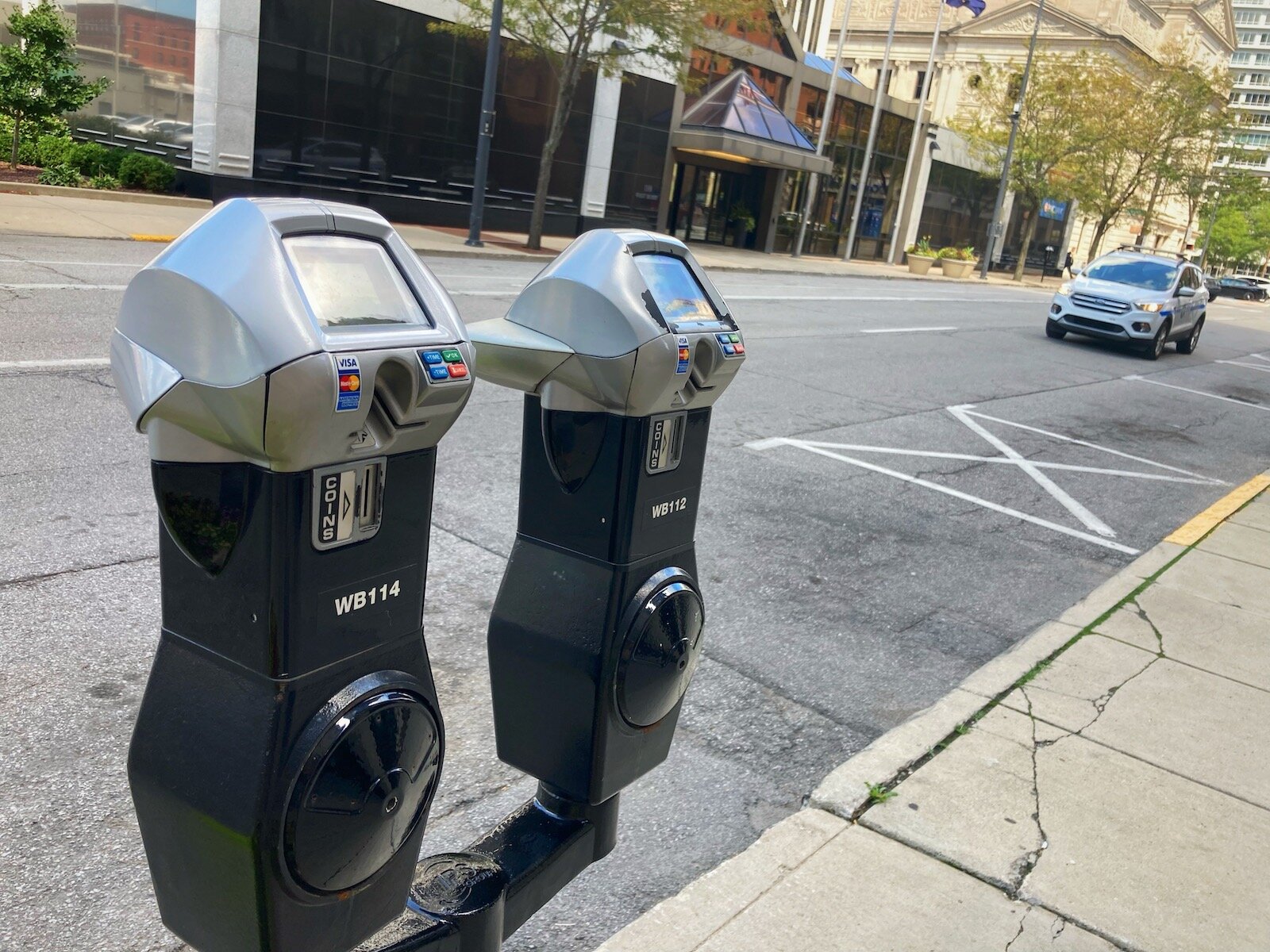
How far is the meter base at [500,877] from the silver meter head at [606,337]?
0.83m

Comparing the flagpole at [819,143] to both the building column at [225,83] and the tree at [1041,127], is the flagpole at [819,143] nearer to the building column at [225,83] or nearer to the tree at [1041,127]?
the tree at [1041,127]

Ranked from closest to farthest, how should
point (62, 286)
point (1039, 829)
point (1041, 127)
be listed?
point (1039, 829)
point (62, 286)
point (1041, 127)

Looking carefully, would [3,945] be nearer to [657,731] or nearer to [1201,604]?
[657,731]

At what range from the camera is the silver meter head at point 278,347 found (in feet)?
4.31

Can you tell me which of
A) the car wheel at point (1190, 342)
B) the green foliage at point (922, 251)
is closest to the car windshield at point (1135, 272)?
the car wheel at point (1190, 342)

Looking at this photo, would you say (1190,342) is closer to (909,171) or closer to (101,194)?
(101,194)

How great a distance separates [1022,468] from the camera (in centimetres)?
804

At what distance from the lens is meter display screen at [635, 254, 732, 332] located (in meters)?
2.06

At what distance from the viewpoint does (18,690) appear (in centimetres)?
322

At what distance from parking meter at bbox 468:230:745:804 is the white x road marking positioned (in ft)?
16.2

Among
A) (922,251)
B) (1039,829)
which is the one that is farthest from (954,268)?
(1039,829)

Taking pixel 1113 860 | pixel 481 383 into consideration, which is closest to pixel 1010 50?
pixel 481 383

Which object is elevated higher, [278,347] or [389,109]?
[389,109]

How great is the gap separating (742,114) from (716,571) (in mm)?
24771
